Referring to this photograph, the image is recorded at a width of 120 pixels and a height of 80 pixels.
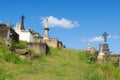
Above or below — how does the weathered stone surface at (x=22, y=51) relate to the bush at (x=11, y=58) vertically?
above

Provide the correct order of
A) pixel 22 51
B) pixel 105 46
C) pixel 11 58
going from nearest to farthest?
pixel 11 58
pixel 22 51
pixel 105 46

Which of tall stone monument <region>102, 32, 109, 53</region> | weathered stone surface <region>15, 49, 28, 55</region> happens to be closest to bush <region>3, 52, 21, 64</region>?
weathered stone surface <region>15, 49, 28, 55</region>

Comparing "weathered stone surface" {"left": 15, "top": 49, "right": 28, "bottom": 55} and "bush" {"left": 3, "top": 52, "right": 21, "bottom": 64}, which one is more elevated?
"weathered stone surface" {"left": 15, "top": 49, "right": 28, "bottom": 55}

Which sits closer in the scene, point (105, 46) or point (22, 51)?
point (22, 51)

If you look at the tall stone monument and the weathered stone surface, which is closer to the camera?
the weathered stone surface

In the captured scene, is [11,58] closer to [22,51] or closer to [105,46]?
[22,51]

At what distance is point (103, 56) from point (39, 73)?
1016 centimetres

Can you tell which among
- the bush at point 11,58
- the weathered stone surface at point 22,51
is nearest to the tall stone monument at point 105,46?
the weathered stone surface at point 22,51

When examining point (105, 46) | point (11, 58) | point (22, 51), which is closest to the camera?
point (11, 58)

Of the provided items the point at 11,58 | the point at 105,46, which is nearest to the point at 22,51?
the point at 11,58

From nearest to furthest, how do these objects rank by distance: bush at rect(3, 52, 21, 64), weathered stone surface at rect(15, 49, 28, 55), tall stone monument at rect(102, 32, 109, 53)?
bush at rect(3, 52, 21, 64) → weathered stone surface at rect(15, 49, 28, 55) → tall stone monument at rect(102, 32, 109, 53)

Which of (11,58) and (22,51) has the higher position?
(22,51)

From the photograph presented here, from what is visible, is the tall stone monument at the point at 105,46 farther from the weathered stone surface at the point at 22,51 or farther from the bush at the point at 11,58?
the bush at the point at 11,58

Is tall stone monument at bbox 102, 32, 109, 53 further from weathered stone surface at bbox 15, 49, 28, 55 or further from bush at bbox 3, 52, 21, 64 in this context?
bush at bbox 3, 52, 21, 64
